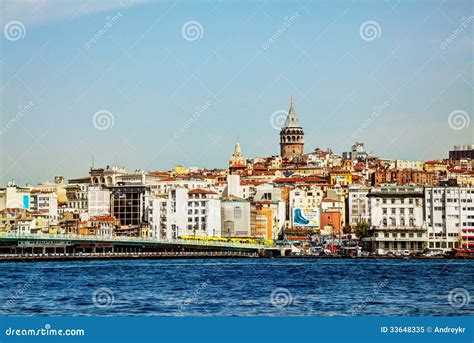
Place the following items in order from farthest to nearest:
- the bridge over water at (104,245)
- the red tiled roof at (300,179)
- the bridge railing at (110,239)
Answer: the red tiled roof at (300,179)
the bridge over water at (104,245)
the bridge railing at (110,239)

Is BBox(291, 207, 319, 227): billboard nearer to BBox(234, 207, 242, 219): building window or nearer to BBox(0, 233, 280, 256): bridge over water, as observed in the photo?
BBox(234, 207, 242, 219): building window

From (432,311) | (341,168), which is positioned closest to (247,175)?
(341,168)

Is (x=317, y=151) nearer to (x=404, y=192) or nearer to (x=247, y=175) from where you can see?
(x=247, y=175)

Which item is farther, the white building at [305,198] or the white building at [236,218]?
the white building at [305,198]

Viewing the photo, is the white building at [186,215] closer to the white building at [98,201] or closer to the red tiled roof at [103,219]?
the red tiled roof at [103,219]

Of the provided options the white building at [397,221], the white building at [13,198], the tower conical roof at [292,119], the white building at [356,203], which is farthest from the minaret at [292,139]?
the white building at [397,221]

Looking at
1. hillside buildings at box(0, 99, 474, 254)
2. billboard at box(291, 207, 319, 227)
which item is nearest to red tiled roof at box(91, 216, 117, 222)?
hillside buildings at box(0, 99, 474, 254)
